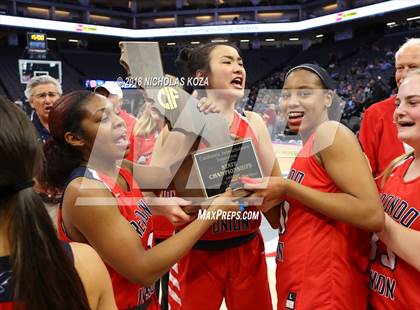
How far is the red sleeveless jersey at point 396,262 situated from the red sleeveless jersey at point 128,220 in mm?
914

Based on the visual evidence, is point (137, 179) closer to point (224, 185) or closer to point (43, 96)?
point (224, 185)

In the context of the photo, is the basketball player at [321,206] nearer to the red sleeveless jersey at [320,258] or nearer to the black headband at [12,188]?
the red sleeveless jersey at [320,258]

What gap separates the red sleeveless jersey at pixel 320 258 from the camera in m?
1.58

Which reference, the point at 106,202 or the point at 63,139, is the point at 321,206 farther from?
the point at 63,139

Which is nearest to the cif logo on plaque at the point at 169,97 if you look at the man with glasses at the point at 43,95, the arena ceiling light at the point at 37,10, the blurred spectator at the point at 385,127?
the blurred spectator at the point at 385,127

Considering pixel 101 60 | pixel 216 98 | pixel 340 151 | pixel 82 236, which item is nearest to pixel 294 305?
pixel 340 151

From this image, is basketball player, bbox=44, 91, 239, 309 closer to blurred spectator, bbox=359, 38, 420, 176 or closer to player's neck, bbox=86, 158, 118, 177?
player's neck, bbox=86, 158, 118, 177

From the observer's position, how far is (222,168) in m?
1.57

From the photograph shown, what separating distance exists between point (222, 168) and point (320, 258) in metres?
0.53

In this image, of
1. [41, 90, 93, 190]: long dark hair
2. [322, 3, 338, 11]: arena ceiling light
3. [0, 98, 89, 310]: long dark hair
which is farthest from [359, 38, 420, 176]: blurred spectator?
[322, 3, 338, 11]: arena ceiling light

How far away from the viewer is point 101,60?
26.5 metres

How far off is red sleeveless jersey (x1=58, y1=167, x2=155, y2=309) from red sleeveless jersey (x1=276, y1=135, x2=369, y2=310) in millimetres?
591

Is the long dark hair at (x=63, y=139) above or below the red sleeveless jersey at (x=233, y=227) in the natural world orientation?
above

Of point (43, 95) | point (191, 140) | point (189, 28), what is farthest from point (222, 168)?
point (189, 28)
